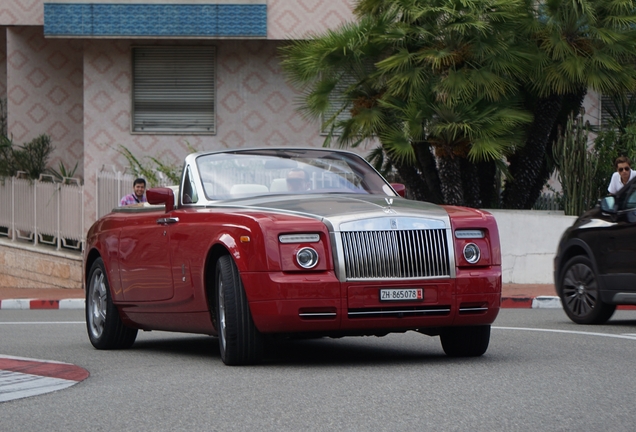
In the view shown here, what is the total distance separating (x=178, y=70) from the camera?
1030 inches

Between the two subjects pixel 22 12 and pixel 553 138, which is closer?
pixel 553 138

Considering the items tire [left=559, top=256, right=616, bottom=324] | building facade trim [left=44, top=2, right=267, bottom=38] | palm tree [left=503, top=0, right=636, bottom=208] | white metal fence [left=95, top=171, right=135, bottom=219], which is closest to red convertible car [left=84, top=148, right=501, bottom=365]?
tire [left=559, top=256, right=616, bottom=324]

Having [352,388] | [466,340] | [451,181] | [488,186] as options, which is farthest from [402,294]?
[488,186]

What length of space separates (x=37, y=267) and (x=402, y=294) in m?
17.6

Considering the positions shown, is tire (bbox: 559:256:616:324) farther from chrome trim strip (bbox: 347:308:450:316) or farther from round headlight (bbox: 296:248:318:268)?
round headlight (bbox: 296:248:318:268)

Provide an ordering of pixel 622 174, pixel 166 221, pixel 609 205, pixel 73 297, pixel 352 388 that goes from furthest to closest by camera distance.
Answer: pixel 73 297 → pixel 622 174 → pixel 609 205 → pixel 166 221 → pixel 352 388

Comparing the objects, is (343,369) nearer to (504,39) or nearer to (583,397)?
(583,397)

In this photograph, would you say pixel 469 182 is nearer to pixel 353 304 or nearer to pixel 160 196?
pixel 160 196

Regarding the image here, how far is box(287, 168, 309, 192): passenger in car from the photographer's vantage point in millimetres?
10219

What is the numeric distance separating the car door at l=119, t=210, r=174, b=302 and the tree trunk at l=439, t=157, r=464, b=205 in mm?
11218

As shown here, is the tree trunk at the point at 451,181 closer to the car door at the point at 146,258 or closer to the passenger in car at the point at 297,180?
the car door at the point at 146,258

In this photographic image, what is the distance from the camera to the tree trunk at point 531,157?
861 inches

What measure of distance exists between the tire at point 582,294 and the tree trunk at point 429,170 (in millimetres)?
8464

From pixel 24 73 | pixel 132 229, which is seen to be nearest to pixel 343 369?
pixel 132 229
